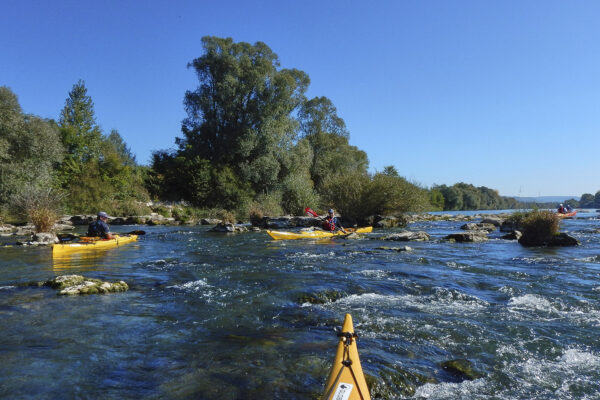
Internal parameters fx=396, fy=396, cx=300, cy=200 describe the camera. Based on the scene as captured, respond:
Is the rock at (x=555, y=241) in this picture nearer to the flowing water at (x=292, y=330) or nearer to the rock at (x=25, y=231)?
the flowing water at (x=292, y=330)

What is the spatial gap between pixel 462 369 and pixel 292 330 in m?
2.07

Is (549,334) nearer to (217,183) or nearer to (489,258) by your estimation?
(489,258)

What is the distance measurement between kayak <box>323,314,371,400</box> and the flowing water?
63 cm

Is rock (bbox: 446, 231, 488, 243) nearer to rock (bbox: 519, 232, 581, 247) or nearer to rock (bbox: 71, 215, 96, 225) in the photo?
rock (bbox: 519, 232, 581, 247)

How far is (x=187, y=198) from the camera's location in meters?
35.9

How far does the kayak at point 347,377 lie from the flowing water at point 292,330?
626 mm

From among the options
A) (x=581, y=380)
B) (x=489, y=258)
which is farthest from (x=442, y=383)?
(x=489, y=258)

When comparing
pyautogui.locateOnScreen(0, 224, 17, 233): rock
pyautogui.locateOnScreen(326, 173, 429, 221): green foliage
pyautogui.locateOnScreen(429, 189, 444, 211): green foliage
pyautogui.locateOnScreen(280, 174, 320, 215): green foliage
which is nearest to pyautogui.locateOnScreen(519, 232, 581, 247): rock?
pyautogui.locateOnScreen(326, 173, 429, 221): green foliage

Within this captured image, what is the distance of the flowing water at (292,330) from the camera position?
12.0ft

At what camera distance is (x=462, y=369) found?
13.2 feet

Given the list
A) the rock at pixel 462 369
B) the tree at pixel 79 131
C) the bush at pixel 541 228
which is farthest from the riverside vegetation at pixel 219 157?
the rock at pixel 462 369

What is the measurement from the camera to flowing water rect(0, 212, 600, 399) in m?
3.65

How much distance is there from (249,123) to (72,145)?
14.6m

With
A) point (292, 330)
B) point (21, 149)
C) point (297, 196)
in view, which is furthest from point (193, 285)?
point (21, 149)
